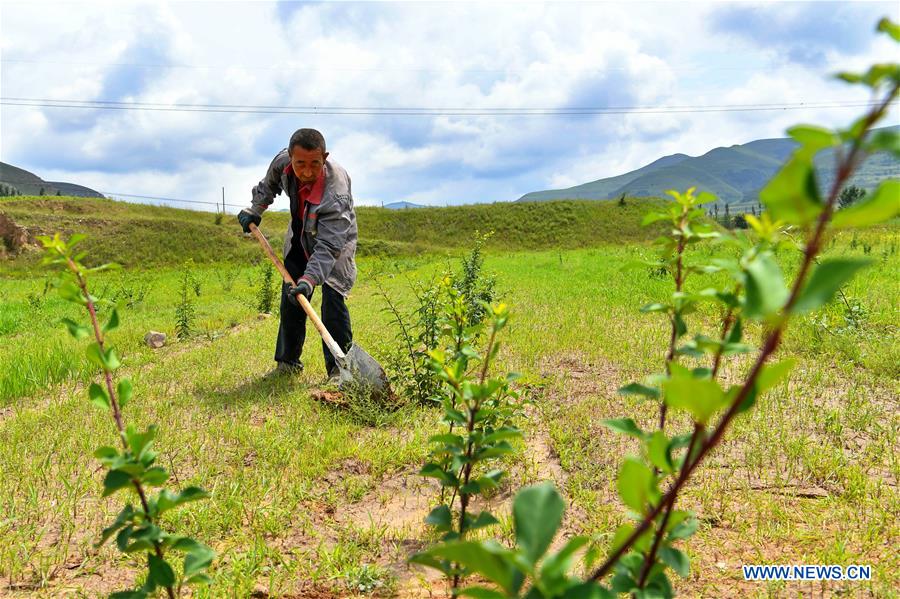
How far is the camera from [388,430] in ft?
13.7

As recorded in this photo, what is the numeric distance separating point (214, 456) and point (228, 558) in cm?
118

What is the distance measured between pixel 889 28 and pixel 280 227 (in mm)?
41119

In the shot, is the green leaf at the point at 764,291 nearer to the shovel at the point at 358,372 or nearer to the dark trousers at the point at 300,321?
the shovel at the point at 358,372

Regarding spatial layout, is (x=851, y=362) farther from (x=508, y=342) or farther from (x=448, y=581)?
(x=448, y=581)

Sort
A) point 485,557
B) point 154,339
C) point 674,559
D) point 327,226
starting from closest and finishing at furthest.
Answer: point 485,557 → point 674,559 → point 327,226 → point 154,339

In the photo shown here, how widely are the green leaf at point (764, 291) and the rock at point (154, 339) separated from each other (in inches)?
343

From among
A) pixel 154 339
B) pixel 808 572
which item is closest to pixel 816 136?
pixel 808 572

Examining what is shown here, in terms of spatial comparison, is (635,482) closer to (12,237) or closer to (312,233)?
(312,233)

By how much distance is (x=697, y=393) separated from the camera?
27.2 inches

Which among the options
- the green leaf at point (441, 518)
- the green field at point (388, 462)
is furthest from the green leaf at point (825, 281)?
the green leaf at point (441, 518)

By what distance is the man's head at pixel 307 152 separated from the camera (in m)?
4.82

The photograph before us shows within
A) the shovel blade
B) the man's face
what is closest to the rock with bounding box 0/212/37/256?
the man's face

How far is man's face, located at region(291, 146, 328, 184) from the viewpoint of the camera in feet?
15.9

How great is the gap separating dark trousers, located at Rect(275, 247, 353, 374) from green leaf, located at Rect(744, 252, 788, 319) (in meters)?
4.75
